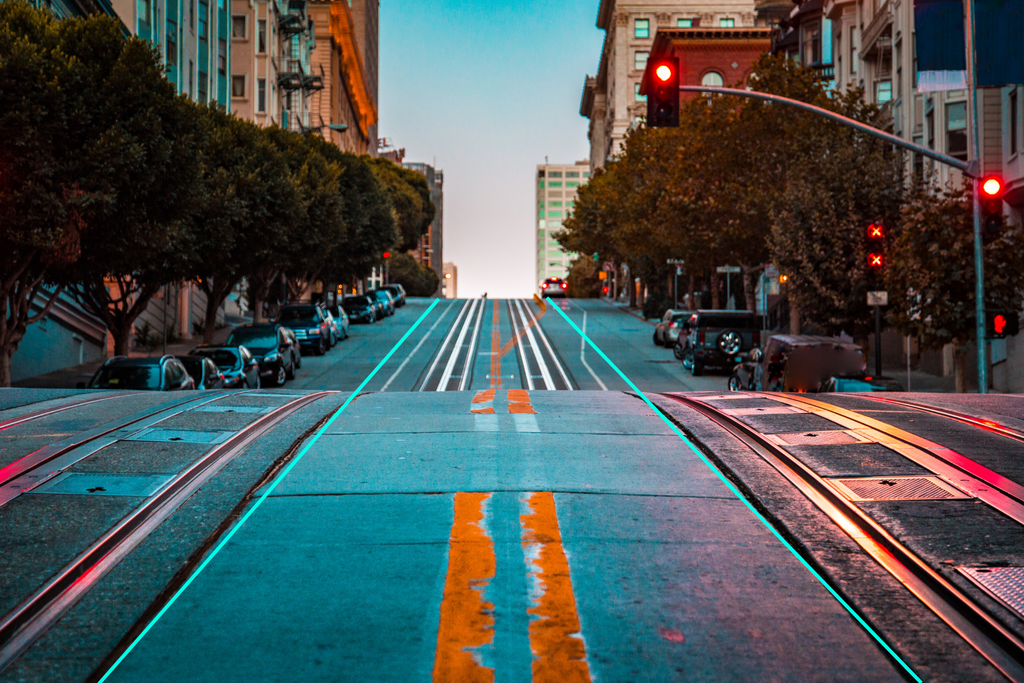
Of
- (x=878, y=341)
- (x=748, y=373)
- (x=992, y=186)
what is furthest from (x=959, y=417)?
(x=878, y=341)

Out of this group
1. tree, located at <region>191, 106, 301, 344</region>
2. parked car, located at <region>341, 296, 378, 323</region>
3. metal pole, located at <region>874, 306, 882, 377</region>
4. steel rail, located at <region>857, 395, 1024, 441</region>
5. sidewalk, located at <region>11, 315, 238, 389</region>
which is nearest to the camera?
steel rail, located at <region>857, 395, 1024, 441</region>

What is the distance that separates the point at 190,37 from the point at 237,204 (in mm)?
23890

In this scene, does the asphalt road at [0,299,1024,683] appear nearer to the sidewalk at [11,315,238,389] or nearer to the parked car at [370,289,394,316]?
the sidewalk at [11,315,238,389]

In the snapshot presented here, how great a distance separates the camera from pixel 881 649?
5.38 metres

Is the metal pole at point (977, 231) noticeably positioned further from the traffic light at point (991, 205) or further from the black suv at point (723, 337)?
the black suv at point (723, 337)

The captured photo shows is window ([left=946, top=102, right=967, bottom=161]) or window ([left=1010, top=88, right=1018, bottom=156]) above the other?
window ([left=946, top=102, right=967, bottom=161])

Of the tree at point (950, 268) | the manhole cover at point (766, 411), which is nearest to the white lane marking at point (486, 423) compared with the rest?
the manhole cover at point (766, 411)

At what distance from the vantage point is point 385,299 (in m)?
66.5

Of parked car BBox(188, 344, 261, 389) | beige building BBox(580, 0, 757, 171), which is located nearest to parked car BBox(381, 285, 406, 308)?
parked car BBox(188, 344, 261, 389)

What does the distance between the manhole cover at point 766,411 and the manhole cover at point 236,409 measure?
5.71 m

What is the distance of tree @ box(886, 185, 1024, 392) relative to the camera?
866 inches

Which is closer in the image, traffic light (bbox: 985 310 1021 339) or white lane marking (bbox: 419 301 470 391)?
traffic light (bbox: 985 310 1021 339)

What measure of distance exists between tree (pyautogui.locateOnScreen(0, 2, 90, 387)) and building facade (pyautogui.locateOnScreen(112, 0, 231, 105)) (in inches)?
866
